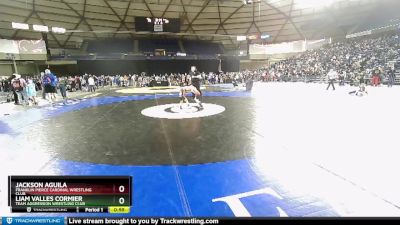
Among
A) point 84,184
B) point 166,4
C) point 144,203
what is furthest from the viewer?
point 166,4

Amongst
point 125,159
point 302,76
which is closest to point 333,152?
point 125,159

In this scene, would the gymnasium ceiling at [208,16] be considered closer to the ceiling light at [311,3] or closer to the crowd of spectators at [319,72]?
the ceiling light at [311,3]

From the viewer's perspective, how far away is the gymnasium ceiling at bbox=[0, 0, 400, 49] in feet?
74.9

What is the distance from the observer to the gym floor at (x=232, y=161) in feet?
6.97

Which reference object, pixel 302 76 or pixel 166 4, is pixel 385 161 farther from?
pixel 166 4

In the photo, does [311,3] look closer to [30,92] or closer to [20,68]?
[30,92]

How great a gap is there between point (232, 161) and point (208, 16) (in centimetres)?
2994

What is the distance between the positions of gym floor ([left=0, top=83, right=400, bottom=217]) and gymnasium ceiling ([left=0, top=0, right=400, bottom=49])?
750 inches

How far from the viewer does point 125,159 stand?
10.9 feet

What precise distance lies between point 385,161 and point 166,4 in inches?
1095

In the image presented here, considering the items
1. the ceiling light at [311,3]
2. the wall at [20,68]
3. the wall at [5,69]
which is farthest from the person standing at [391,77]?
the wall at [5,69]

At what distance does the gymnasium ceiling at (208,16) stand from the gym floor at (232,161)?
750 inches

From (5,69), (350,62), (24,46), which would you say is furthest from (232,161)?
(5,69)

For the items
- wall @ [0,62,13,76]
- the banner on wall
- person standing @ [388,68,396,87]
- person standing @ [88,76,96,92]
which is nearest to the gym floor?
person standing @ [388,68,396,87]
